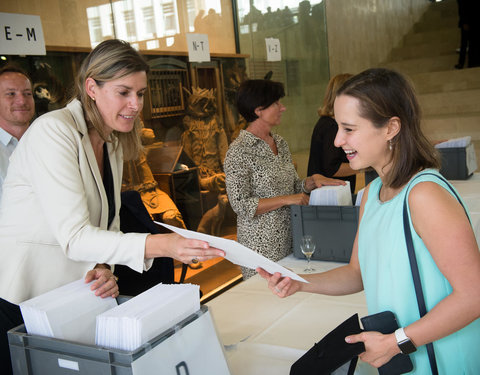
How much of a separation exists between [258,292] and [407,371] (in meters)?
1.04

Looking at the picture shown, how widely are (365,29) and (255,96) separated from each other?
21.9ft

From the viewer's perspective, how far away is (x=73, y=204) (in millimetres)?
1551

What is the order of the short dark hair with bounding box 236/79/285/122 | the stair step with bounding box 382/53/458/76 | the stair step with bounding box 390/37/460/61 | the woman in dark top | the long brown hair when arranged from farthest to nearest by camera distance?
the stair step with bounding box 390/37/460/61 → the stair step with bounding box 382/53/458/76 → the woman in dark top → the short dark hair with bounding box 236/79/285/122 → the long brown hair

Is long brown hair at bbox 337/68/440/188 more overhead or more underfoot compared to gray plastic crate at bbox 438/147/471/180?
more overhead

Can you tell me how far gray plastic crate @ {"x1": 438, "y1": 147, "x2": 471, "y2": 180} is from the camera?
4109mm

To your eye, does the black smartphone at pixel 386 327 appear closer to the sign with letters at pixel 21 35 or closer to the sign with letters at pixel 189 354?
the sign with letters at pixel 189 354

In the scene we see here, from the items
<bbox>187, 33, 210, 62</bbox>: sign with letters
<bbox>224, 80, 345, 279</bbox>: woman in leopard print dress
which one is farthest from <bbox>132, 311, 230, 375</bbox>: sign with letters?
<bbox>187, 33, 210, 62</bbox>: sign with letters

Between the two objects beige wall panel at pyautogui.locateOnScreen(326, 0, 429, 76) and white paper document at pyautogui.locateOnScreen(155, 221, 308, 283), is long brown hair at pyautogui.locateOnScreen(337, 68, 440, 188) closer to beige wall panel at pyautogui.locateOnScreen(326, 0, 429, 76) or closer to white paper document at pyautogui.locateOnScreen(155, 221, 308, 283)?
white paper document at pyautogui.locateOnScreen(155, 221, 308, 283)

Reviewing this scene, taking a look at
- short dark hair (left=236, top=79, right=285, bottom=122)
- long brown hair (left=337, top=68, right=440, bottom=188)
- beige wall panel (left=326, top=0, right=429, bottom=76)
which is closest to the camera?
long brown hair (left=337, top=68, right=440, bottom=188)

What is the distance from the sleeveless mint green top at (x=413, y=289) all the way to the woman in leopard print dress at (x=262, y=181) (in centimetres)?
143

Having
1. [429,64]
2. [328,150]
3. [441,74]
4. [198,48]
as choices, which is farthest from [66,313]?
[429,64]

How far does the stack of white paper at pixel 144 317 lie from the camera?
1087mm

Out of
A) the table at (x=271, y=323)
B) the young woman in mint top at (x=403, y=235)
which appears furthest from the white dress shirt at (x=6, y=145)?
the young woman in mint top at (x=403, y=235)

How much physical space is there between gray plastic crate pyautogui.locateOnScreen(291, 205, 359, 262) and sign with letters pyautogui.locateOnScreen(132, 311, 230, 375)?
135 centimetres
